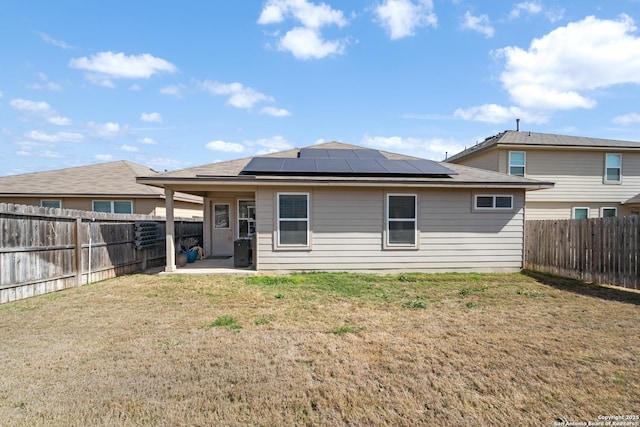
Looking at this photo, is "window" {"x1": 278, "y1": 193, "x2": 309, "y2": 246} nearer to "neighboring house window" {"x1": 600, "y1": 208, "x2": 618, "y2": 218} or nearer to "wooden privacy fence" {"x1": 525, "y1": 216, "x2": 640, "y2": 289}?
"wooden privacy fence" {"x1": 525, "y1": 216, "x2": 640, "y2": 289}

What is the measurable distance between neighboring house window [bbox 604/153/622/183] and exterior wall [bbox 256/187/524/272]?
9.37 m

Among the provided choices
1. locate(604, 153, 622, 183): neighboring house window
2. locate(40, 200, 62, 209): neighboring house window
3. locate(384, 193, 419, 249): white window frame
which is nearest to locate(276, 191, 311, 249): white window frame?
locate(384, 193, 419, 249): white window frame

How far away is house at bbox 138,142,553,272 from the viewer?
8.77 metres

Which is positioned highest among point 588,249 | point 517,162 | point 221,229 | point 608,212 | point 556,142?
point 556,142

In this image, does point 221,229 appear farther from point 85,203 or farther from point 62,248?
point 85,203

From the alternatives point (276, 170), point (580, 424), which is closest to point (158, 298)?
point (276, 170)

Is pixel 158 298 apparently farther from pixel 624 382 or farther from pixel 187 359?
pixel 624 382

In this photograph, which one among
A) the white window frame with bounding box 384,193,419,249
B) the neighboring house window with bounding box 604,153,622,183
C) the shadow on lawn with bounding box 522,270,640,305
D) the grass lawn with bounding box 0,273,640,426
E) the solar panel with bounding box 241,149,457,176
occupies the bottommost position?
the shadow on lawn with bounding box 522,270,640,305

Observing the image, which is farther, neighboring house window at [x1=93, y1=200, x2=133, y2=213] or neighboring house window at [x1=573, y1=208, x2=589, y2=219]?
neighboring house window at [x1=573, y1=208, x2=589, y2=219]

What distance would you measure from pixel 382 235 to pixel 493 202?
3.34 meters

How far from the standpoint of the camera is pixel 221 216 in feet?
41.8

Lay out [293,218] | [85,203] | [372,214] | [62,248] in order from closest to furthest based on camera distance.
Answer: [62,248]
[293,218]
[372,214]
[85,203]

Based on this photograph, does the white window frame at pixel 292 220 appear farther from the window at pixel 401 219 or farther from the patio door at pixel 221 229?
the patio door at pixel 221 229

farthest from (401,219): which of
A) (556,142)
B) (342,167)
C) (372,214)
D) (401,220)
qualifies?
(556,142)
